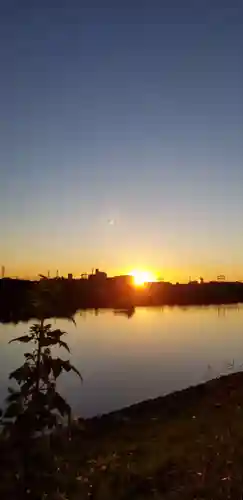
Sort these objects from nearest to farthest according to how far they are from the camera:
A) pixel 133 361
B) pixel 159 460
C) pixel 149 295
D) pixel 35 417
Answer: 1. pixel 35 417
2. pixel 159 460
3. pixel 133 361
4. pixel 149 295

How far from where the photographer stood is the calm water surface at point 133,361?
105 ft

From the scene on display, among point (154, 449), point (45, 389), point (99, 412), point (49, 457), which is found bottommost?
point (99, 412)

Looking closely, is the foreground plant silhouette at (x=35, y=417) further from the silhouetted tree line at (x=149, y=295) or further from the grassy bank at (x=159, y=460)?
the silhouetted tree line at (x=149, y=295)

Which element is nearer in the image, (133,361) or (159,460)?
(159,460)

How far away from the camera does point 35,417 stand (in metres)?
3.76

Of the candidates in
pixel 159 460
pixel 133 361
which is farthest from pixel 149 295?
pixel 159 460

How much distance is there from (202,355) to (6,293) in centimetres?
5027

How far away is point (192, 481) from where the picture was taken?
7559 mm

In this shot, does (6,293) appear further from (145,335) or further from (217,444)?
(217,444)

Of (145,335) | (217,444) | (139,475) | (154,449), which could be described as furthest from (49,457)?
(145,335)

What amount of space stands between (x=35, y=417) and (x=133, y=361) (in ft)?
145

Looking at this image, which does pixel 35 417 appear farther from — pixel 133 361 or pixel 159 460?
pixel 133 361

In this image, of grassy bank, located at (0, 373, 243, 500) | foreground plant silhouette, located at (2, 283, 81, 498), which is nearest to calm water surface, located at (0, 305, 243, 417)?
grassy bank, located at (0, 373, 243, 500)

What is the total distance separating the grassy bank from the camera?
6812 mm
